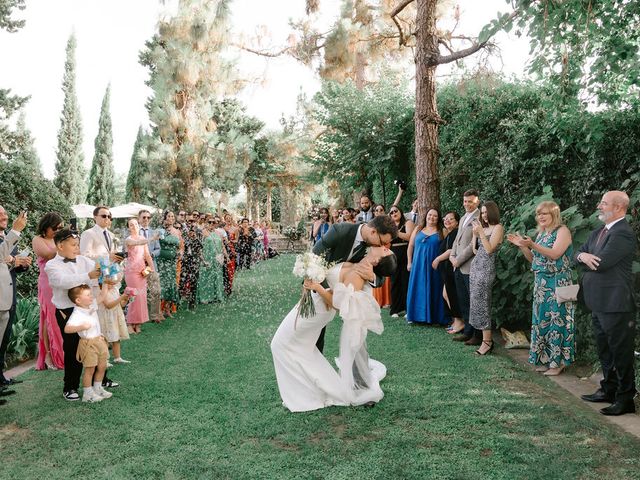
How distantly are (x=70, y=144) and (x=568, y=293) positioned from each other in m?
34.5

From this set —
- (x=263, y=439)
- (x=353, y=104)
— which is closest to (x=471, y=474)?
(x=263, y=439)

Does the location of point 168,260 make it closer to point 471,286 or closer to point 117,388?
point 117,388

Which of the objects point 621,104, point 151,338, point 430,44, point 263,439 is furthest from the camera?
point 430,44

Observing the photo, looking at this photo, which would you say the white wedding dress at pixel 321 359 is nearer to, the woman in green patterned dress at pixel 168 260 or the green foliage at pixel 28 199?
the woman in green patterned dress at pixel 168 260

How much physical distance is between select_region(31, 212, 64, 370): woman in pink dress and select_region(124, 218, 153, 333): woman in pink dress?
2107mm

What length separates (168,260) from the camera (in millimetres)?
→ 9828

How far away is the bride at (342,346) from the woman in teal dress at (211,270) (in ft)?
22.2

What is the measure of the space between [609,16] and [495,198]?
345 cm

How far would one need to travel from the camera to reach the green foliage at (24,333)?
22.4 ft

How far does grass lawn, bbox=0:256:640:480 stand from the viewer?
3592mm

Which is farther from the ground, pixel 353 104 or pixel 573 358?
pixel 353 104

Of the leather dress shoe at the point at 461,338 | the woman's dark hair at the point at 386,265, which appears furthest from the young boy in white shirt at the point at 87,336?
the leather dress shoe at the point at 461,338

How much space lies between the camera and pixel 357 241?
4.93 meters

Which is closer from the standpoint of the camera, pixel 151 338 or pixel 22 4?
pixel 151 338
